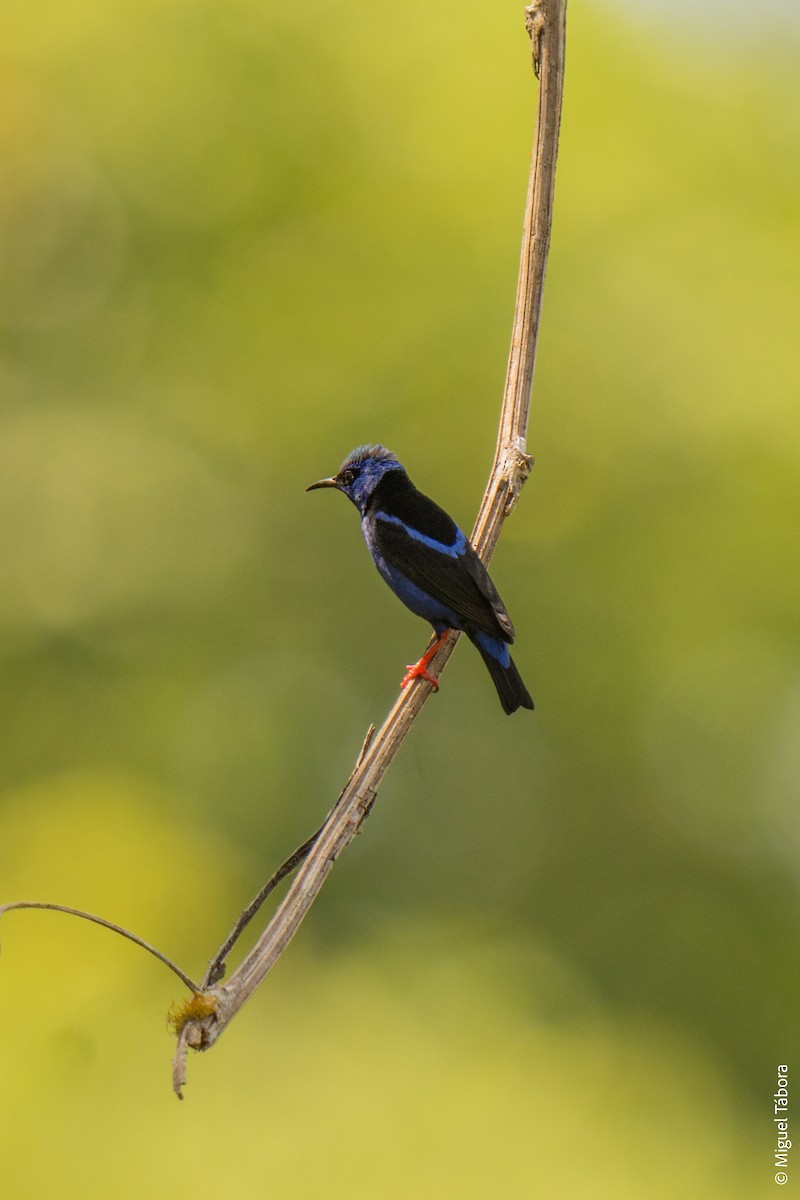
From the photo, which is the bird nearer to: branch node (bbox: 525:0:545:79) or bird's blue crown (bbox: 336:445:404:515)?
bird's blue crown (bbox: 336:445:404:515)

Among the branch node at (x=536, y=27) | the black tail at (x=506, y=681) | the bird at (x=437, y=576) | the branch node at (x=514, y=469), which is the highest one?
the branch node at (x=536, y=27)

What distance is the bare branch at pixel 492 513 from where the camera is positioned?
1.75 metres

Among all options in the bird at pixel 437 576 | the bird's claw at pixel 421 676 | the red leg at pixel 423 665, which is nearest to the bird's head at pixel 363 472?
the bird at pixel 437 576

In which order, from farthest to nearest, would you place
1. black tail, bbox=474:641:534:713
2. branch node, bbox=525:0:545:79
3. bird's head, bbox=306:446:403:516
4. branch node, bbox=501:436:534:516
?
bird's head, bbox=306:446:403:516
black tail, bbox=474:641:534:713
branch node, bbox=501:436:534:516
branch node, bbox=525:0:545:79

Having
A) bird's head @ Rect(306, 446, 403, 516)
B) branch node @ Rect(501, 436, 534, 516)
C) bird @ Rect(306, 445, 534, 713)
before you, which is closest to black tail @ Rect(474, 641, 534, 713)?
bird @ Rect(306, 445, 534, 713)

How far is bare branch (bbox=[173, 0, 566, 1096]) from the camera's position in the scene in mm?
1747

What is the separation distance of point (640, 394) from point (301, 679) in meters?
4.36

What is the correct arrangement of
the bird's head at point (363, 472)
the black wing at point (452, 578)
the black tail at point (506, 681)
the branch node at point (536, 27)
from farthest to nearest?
the bird's head at point (363, 472) → the black tail at point (506, 681) → the black wing at point (452, 578) → the branch node at point (536, 27)

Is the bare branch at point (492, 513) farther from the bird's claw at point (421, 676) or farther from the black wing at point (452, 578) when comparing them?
the black wing at point (452, 578)

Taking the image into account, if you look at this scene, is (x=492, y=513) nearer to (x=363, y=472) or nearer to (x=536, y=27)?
(x=536, y=27)

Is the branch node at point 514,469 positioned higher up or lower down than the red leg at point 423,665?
higher up

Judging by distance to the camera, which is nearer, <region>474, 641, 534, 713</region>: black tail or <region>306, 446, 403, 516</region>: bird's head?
<region>474, 641, 534, 713</region>: black tail

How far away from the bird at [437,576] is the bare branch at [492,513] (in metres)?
0.89

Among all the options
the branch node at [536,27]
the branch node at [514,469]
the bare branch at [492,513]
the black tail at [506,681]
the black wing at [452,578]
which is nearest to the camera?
the bare branch at [492,513]
